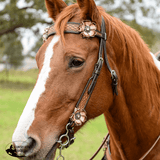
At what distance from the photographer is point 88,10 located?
1.79 meters

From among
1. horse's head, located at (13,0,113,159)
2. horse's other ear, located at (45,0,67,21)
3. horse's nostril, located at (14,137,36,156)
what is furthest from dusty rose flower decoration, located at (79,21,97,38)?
horse's nostril, located at (14,137,36,156)

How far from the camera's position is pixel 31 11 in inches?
647

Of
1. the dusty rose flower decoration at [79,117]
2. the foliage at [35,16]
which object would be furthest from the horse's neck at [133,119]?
the foliage at [35,16]

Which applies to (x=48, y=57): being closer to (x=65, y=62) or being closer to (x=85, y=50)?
(x=65, y=62)

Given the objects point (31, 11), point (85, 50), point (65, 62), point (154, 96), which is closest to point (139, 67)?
point (154, 96)

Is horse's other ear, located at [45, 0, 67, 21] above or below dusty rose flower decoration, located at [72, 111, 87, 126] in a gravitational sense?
above

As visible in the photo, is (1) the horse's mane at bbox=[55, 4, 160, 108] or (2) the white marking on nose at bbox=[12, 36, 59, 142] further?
(1) the horse's mane at bbox=[55, 4, 160, 108]

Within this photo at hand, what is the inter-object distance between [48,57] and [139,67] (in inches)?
35.2

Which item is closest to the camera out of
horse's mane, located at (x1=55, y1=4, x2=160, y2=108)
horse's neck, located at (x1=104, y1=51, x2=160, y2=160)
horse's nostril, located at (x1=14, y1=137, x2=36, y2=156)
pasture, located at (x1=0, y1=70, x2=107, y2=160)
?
horse's nostril, located at (x1=14, y1=137, x2=36, y2=156)

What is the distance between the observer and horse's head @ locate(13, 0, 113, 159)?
5.03ft

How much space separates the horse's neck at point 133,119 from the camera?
196 cm

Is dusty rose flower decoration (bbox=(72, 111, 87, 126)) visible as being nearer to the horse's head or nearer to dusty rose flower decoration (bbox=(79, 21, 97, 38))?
the horse's head

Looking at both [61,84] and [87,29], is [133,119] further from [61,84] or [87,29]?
[87,29]

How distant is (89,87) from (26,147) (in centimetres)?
67
